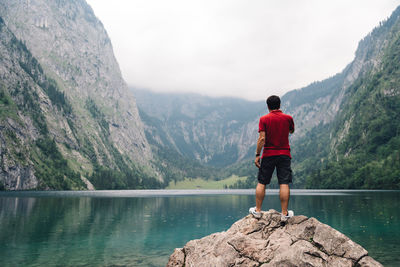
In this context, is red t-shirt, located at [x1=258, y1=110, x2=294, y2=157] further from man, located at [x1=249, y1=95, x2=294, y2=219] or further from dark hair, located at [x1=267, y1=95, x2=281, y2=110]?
dark hair, located at [x1=267, y1=95, x2=281, y2=110]

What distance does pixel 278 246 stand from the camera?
15711mm

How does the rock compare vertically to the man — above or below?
below

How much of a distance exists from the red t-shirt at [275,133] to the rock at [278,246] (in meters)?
3.29

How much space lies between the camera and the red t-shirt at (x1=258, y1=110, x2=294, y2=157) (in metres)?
17.2

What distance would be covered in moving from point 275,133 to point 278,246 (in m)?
5.27

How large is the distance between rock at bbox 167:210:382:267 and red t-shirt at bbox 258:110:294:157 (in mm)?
3285

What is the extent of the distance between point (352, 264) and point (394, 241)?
95.4ft

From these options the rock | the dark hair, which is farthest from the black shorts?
the dark hair

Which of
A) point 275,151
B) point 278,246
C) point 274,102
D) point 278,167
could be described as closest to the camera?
point 278,246

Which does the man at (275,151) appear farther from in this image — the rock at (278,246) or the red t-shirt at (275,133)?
the rock at (278,246)

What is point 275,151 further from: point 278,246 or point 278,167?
point 278,246

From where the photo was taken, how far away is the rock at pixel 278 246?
1472 centimetres

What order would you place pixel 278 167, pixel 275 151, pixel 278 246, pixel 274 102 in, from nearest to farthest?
pixel 278 246
pixel 275 151
pixel 278 167
pixel 274 102

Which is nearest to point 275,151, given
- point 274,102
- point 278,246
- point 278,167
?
point 278,167
